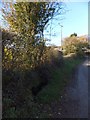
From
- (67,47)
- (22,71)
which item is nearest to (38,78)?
(22,71)

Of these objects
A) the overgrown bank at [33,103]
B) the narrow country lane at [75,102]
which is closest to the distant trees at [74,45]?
the narrow country lane at [75,102]

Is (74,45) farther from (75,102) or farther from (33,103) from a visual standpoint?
(33,103)

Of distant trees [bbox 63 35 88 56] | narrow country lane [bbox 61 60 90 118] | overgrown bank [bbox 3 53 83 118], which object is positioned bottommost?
narrow country lane [bbox 61 60 90 118]

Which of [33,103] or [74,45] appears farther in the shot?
[74,45]

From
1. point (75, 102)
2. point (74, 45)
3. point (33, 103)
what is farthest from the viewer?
point (74, 45)

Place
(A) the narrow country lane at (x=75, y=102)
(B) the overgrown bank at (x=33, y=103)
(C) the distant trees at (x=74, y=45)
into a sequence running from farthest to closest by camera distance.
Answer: (C) the distant trees at (x=74, y=45) → (A) the narrow country lane at (x=75, y=102) → (B) the overgrown bank at (x=33, y=103)

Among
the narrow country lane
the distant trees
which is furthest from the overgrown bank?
the distant trees

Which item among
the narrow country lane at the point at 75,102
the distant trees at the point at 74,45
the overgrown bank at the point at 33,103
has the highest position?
the distant trees at the point at 74,45

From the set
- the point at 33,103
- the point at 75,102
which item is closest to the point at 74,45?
the point at 75,102

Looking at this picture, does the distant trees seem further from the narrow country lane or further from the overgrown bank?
the overgrown bank

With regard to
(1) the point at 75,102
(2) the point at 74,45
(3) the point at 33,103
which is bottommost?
(1) the point at 75,102

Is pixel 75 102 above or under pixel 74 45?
under

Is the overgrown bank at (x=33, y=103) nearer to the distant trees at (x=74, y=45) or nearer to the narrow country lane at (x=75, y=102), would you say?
the narrow country lane at (x=75, y=102)

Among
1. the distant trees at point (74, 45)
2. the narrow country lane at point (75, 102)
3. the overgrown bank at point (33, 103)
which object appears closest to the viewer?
the overgrown bank at point (33, 103)
